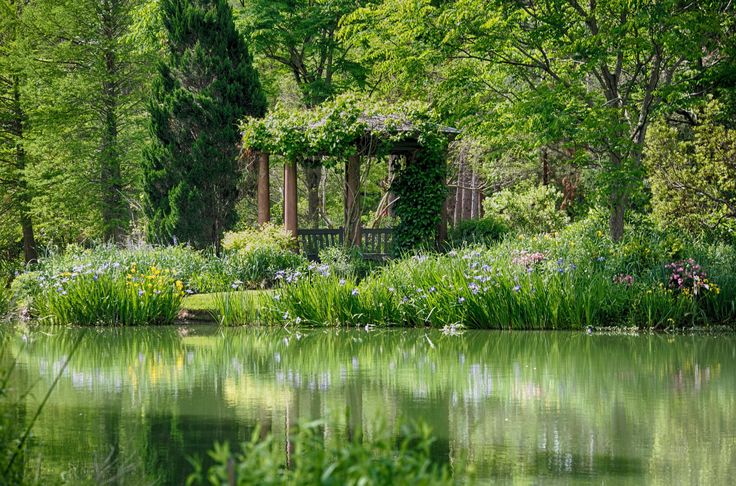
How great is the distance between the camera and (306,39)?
83.5ft

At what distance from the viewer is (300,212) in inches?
1329

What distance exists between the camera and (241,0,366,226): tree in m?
24.0

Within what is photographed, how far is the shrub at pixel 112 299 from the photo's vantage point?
1395 cm

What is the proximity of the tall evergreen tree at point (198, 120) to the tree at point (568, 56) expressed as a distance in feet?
13.6

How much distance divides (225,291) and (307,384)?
710 centimetres

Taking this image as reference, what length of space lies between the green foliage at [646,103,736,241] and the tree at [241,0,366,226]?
26.7 feet

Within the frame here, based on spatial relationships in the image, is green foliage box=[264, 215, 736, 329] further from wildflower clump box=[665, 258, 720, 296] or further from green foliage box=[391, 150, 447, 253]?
green foliage box=[391, 150, 447, 253]

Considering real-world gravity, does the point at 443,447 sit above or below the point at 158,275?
below

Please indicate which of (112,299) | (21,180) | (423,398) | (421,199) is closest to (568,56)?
(421,199)

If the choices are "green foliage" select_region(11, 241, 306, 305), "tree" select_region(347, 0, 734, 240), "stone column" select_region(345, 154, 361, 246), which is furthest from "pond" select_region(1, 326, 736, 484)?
"stone column" select_region(345, 154, 361, 246)

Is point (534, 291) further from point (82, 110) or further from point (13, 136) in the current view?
point (13, 136)

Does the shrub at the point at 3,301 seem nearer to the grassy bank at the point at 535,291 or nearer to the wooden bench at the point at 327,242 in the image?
the grassy bank at the point at 535,291

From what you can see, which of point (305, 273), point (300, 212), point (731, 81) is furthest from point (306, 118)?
point (300, 212)

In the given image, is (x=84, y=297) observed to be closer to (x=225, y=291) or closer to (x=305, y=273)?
(x=225, y=291)
